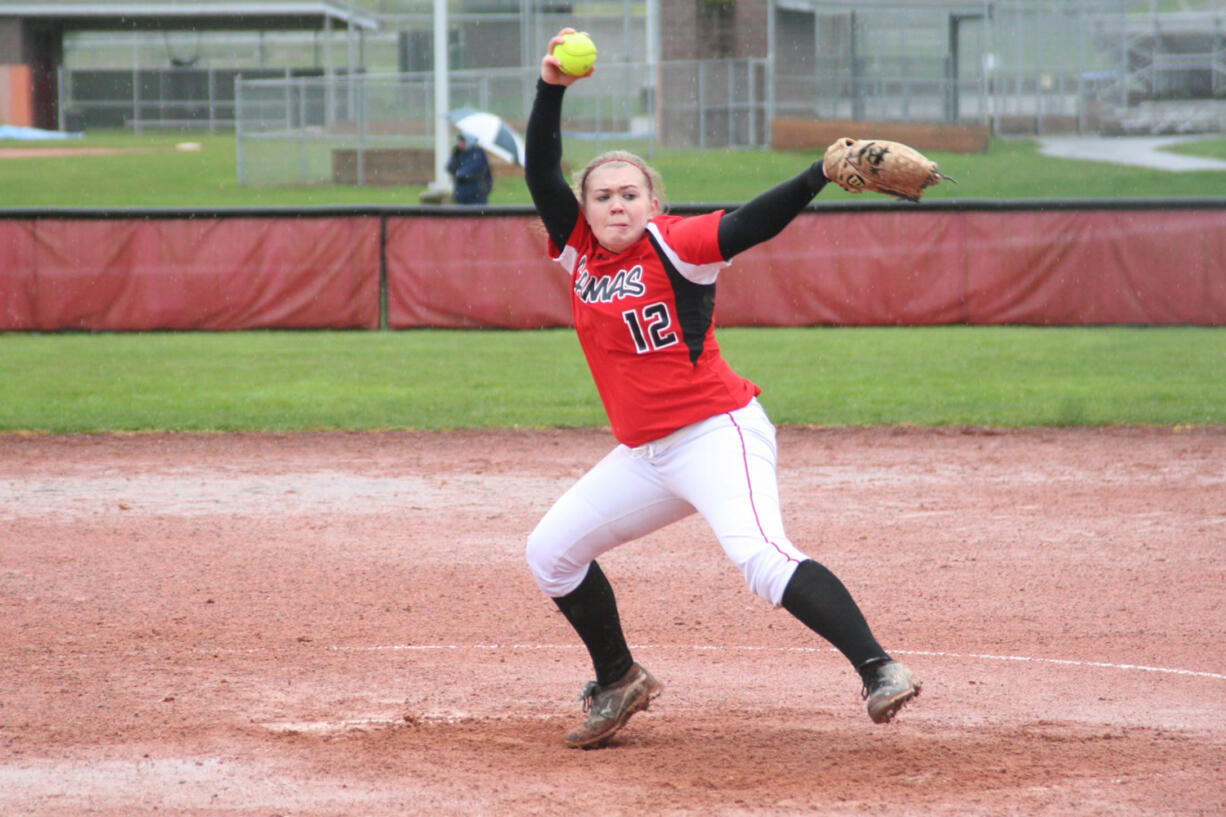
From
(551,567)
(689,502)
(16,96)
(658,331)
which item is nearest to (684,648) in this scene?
(551,567)

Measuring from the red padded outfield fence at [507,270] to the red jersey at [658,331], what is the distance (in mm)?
10707

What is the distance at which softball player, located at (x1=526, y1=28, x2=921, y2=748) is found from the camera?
12.1ft

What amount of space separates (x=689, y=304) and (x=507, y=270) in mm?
11333

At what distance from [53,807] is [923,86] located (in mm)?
29312

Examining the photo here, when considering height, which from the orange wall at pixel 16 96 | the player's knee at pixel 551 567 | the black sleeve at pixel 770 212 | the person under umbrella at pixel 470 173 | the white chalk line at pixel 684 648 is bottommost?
the white chalk line at pixel 684 648

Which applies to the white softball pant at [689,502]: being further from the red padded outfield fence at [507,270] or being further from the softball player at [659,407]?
the red padded outfield fence at [507,270]

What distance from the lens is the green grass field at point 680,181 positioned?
23.7 m

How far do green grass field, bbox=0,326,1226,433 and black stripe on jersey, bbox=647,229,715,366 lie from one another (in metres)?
6.96

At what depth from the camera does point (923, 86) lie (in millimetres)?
30469

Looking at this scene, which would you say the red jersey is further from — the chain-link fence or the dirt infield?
the chain-link fence

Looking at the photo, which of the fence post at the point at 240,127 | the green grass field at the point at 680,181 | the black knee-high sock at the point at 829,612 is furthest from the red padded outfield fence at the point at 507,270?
the fence post at the point at 240,127

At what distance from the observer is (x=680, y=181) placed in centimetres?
2575

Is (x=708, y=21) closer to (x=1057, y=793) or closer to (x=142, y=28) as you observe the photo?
(x=142, y=28)

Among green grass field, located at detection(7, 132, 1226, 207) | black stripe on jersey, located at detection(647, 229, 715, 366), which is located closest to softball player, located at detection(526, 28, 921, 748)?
black stripe on jersey, located at detection(647, 229, 715, 366)
